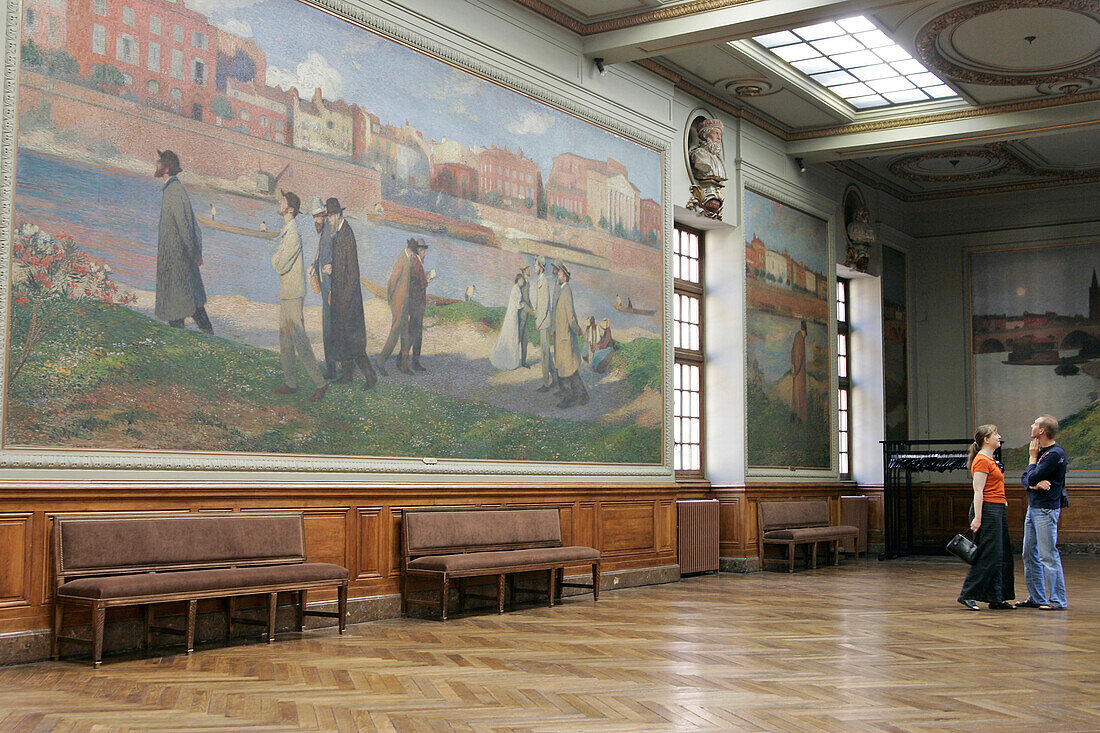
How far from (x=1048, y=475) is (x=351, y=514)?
6.40 meters

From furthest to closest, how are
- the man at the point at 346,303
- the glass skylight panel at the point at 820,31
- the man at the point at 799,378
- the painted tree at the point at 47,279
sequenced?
the man at the point at 799,378, the glass skylight panel at the point at 820,31, the man at the point at 346,303, the painted tree at the point at 47,279

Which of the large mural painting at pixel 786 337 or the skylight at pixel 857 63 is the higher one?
the skylight at pixel 857 63

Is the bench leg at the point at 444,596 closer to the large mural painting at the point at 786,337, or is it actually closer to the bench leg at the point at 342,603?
the bench leg at the point at 342,603

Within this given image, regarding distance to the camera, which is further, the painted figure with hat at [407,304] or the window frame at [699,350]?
the window frame at [699,350]

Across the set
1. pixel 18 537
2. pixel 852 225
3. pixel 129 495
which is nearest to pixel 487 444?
pixel 129 495

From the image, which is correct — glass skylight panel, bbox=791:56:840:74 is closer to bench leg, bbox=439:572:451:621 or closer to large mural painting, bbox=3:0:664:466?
large mural painting, bbox=3:0:664:466

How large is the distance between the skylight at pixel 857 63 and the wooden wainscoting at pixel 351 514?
5806 millimetres

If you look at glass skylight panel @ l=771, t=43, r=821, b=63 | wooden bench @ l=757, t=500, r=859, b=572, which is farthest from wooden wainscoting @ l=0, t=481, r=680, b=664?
glass skylight panel @ l=771, t=43, r=821, b=63

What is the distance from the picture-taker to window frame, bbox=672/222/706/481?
49.9 ft

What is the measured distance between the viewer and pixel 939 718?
5422mm

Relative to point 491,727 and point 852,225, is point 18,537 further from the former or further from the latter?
point 852,225

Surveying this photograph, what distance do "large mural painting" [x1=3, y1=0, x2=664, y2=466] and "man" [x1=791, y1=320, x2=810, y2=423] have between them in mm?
4400

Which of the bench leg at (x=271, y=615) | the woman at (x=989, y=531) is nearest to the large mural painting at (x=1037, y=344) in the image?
the woman at (x=989, y=531)

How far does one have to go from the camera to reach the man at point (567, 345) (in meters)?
12.1
